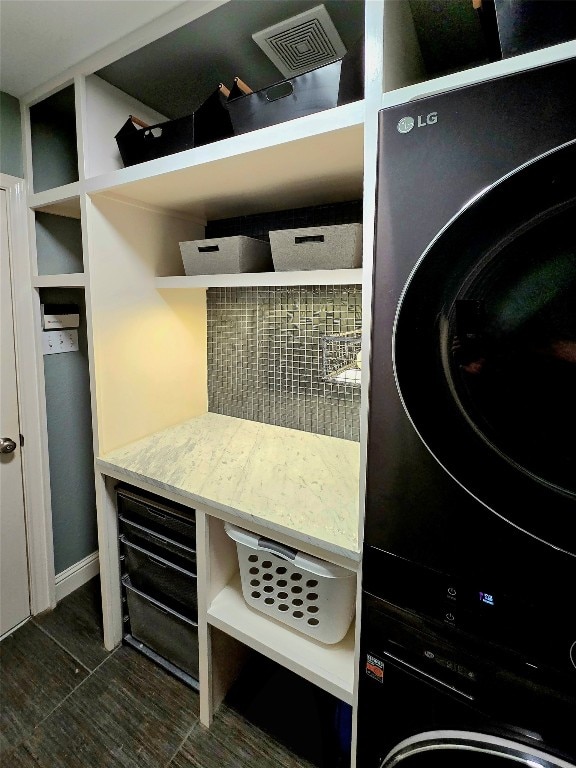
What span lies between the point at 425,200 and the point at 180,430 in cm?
140

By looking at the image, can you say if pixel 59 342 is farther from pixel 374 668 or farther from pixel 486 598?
pixel 486 598

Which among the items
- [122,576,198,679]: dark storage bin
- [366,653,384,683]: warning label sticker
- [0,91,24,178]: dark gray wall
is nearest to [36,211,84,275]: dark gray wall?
[0,91,24,178]: dark gray wall

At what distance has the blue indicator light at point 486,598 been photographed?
0.79m

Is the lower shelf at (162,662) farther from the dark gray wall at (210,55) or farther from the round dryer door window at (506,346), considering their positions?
the dark gray wall at (210,55)

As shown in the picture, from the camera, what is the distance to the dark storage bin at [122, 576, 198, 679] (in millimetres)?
1485

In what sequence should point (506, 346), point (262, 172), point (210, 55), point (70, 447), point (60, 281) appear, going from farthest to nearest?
1. point (70, 447)
2. point (60, 281)
3. point (210, 55)
4. point (262, 172)
5. point (506, 346)

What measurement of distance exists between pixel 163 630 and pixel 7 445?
103cm

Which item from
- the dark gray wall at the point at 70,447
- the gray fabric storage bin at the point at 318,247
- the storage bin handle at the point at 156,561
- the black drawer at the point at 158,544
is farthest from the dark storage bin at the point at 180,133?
the storage bin handle at the point at 156,561

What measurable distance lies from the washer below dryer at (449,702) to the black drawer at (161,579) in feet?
2.29

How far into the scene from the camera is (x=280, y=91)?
3.54 feet

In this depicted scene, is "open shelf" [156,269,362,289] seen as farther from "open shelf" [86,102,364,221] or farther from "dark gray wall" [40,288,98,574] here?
"dark gray wall" [40,288,98,574]

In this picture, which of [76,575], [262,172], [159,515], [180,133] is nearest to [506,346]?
[262,172]

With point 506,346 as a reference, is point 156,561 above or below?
below

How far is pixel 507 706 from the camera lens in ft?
2.61
